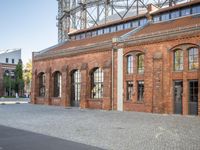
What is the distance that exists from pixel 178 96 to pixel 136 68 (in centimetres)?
466

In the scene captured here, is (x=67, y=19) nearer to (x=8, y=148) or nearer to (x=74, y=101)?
(x=74, y=101)

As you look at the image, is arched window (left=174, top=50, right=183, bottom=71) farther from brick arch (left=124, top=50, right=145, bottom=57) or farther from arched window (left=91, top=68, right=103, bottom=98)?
arched window (left=91, top=68, right=103, bottom=98)

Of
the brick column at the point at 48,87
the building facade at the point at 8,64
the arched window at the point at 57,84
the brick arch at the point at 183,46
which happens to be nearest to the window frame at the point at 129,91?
the brick arch at the point at 183,46

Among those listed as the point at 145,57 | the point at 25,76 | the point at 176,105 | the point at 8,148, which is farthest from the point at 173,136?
the point at 25,76

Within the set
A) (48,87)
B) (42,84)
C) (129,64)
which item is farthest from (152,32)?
(42,84)

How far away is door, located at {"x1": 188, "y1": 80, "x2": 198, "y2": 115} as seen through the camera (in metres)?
20.9

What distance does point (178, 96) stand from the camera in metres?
21.9

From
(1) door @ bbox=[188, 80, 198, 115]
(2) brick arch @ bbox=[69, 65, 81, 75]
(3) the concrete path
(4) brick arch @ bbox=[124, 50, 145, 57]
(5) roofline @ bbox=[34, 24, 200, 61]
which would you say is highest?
(5) roofline @ bbox=[34, 24, 200, 61]

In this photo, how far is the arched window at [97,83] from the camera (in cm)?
2841

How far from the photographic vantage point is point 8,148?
949cm

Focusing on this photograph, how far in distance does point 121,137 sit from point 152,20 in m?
20.7

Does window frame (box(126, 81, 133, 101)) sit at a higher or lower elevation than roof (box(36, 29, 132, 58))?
lower

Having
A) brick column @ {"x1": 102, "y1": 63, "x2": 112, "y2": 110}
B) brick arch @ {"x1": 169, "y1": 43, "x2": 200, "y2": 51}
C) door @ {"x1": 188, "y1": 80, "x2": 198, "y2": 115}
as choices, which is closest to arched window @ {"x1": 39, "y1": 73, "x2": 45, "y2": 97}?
brick column @ {"x1": 102, "y1": 63, "x2": 112, "y2": 110}

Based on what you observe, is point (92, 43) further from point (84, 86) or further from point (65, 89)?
point (65, 89)
